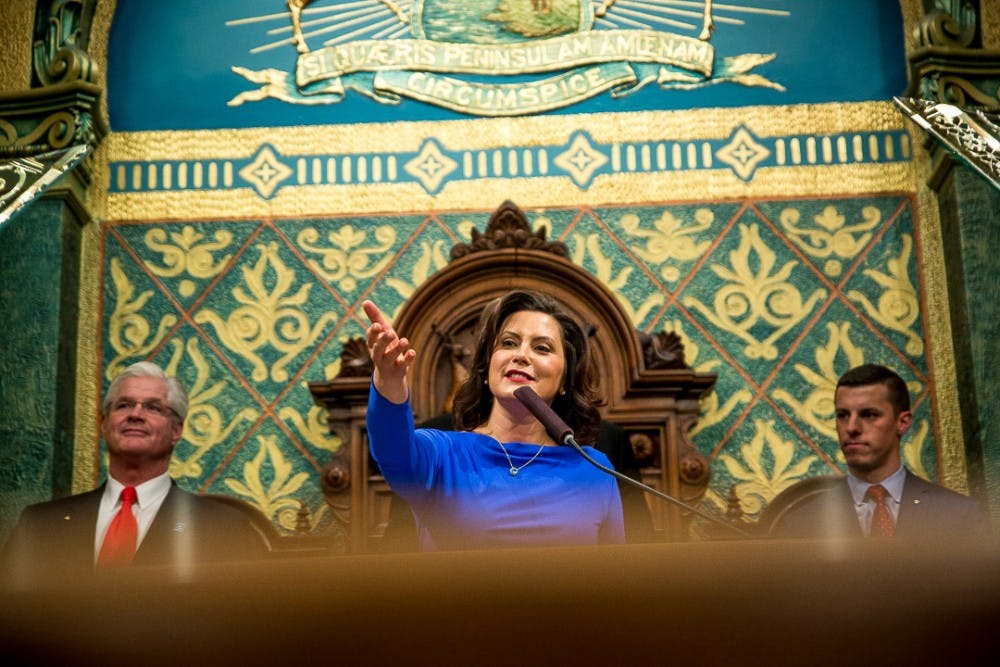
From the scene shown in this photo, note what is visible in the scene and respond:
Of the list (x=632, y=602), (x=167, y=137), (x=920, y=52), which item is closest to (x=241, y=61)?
(x=167, y=137)

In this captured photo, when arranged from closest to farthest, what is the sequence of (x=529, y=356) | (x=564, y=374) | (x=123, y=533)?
1. (x=529, y=356)
2. (x=564, y=374)
3. (x=123, y=533)

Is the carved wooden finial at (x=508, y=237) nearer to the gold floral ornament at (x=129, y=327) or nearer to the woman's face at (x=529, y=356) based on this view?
the gold floral ornament at (x=129, y=327)

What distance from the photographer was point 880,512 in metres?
4.17

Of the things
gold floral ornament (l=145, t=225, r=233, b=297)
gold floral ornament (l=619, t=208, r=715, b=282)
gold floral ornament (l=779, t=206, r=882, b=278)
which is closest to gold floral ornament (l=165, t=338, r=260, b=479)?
gold floral ornament (l=145, t=225, r=233, b=297)

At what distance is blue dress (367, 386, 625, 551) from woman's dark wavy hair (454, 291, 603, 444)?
20cm

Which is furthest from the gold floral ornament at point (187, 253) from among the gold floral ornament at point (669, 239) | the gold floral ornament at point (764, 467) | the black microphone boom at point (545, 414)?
the black microphone boom at point (545, 414)

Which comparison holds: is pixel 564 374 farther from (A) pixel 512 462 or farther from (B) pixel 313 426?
(B) pixel 313 426

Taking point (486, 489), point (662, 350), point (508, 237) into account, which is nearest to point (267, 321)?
point (508, 237)

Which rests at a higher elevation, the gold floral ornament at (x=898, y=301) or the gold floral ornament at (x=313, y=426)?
the gold floral ornament at (x=898, y=301)

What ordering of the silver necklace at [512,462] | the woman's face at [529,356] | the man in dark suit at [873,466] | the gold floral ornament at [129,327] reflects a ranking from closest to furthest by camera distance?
the silver necklace at [512,462], the woman's face at [529,356], the man in dark suit at [873,466], the gold floral ornament at [129,327]

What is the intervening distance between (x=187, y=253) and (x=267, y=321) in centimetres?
37

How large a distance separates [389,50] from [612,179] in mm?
920

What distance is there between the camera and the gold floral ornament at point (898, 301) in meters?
4.81

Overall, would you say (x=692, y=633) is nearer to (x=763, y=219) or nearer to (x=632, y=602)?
(x=632, y=602)
